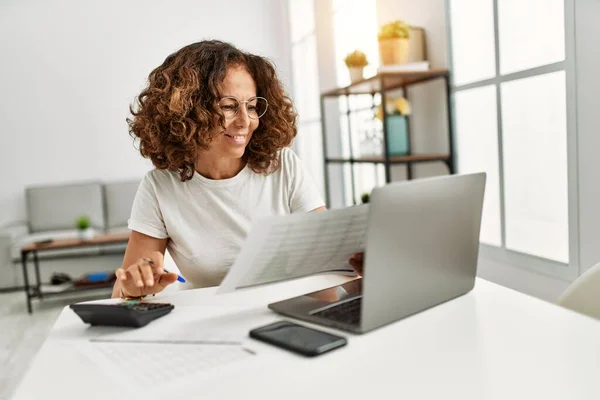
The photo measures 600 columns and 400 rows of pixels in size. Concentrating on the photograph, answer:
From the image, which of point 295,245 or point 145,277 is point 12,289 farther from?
point 295,245

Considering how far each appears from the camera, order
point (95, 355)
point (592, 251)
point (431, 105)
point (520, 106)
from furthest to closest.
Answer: point (431, 105) < point (520, 106) < point (592, 251) < point (95, 355)

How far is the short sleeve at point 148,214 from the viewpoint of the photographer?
152 centimetres

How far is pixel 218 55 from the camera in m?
1.57

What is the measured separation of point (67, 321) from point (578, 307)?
1.00 meters

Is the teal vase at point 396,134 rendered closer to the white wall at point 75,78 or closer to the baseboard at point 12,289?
the white wall at point 75,78

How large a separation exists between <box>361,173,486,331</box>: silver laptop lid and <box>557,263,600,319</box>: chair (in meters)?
0.22

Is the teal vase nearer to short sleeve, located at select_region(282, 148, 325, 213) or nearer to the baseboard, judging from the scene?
short sleeve, located at select_region(282, 148, 325, 213)

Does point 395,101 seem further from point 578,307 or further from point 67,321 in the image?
point 67,321

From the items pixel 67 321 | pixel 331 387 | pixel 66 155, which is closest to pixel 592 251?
pixel 331 387

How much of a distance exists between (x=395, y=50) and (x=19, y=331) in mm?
2649

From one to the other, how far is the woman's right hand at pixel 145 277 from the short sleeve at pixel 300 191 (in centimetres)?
57

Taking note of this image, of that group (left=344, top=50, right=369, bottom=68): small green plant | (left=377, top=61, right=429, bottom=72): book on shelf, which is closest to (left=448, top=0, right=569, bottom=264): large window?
(left=377, top=61, right=429, bottom=72): book on shelf

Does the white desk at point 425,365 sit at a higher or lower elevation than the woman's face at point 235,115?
lower

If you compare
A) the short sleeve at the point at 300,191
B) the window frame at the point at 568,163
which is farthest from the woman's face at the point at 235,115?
the window frame at the point at 568,163
